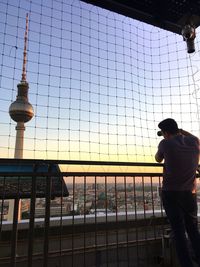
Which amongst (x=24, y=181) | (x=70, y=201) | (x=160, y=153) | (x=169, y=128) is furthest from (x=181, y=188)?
(x=24, y=181)

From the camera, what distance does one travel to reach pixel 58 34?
4.63m

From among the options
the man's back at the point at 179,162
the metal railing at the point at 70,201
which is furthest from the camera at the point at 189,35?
the man's back at the point at 179,162

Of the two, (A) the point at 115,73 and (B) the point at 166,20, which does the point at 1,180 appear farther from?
(B) the point at 166,20

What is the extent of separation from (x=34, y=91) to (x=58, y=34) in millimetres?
1129

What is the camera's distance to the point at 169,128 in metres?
2.53

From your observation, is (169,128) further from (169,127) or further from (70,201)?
(70,201)

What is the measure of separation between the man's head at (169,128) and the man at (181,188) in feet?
0.22

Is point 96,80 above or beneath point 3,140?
above

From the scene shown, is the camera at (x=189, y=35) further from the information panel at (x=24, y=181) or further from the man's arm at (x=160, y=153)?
the information panel at (x=24, y=181)

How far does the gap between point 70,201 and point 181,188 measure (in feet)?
4.05

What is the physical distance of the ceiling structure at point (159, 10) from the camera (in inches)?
171

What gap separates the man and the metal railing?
2.39 feet

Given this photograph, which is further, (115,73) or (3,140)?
(115,73)

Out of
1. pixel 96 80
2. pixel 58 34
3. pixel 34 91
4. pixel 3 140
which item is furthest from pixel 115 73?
pixel 3 140
